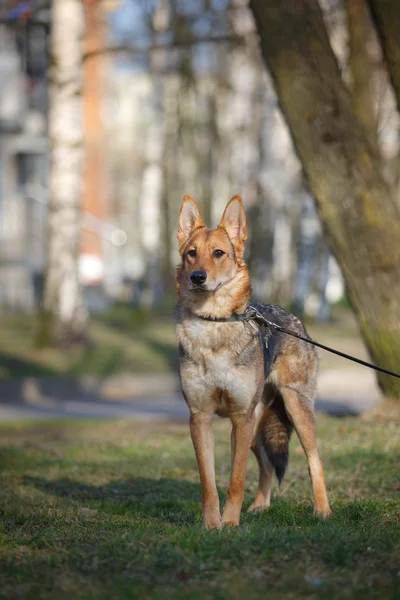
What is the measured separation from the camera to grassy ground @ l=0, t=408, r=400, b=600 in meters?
4.73

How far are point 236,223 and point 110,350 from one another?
49.3 ft

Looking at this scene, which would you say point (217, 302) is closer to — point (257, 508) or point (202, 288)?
point (202, 288)

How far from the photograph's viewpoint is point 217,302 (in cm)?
657

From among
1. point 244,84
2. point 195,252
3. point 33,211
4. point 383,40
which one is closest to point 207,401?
point 195,252

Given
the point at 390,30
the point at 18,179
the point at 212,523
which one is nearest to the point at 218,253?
the point at 212,523

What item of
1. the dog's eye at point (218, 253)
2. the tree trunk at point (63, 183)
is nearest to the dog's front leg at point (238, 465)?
the dog's eye at point (218, 253)

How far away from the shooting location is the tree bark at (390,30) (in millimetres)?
10797

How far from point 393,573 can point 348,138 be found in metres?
6.48

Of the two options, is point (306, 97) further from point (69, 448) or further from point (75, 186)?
point (75, 186)

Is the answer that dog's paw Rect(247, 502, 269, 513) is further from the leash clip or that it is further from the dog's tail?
the leash clip

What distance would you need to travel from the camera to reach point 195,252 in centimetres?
661

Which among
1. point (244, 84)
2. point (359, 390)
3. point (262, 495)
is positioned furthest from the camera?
point (244, 84)

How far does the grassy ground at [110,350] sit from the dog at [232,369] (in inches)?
476

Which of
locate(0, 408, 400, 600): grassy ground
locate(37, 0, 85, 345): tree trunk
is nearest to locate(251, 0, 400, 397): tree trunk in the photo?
locate(0, 408, 400, 600): grassy ground
